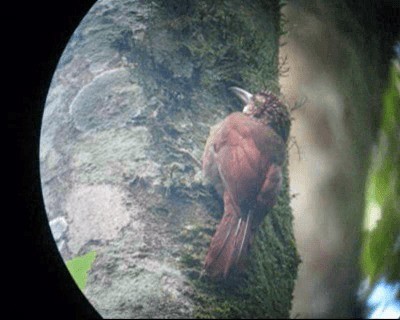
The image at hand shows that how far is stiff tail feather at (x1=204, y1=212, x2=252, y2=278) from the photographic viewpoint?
2113 mm

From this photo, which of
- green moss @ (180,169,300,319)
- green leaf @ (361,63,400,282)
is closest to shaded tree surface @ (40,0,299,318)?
green moss @ (180,169,300,319)

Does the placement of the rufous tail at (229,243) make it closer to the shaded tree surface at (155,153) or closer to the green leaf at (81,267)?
the shaded tree surface at (155,153)

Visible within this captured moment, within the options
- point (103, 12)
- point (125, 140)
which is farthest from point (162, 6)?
point (125, 140)

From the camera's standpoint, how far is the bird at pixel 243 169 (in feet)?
7.03

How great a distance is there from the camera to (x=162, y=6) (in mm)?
2410

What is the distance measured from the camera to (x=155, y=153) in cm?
219

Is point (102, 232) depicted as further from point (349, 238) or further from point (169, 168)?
point (349, 238)

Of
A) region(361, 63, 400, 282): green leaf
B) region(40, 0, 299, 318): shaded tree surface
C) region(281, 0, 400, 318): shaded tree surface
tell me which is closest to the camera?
region(40, 0, 299, 318): shaded tree surface

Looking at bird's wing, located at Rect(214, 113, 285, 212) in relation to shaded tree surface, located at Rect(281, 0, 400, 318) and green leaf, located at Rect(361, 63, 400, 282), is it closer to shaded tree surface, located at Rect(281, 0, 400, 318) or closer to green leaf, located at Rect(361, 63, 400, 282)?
shaded tree surface, located at Rect(281, 0, 400, 318)

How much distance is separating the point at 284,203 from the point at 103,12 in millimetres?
965

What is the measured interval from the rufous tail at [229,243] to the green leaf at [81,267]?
0.37 metres

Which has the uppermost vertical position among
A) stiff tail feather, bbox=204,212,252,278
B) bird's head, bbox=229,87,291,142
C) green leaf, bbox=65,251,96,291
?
bird's head, bbox=229,87,291,142

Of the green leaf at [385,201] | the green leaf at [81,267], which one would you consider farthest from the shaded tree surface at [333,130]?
the green leaf at [81,267]

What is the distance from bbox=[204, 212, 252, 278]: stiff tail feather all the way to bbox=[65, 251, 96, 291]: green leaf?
37 cm
